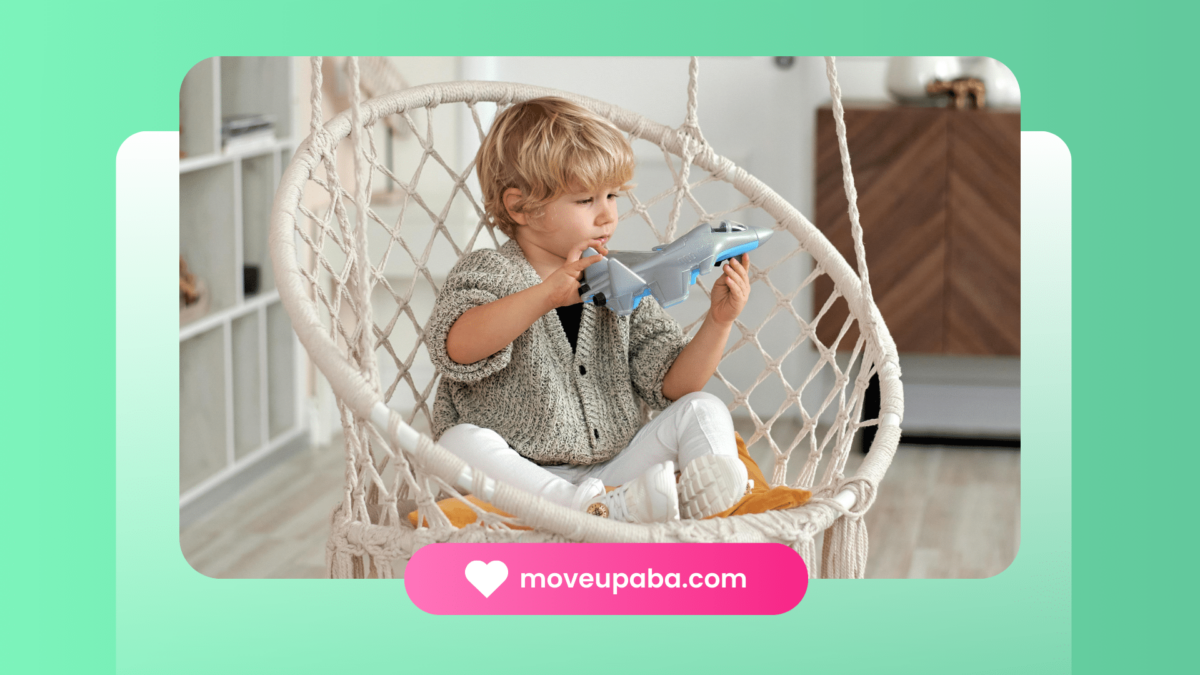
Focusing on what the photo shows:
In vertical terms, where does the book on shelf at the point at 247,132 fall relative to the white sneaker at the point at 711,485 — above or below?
above

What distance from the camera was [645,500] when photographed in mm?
859

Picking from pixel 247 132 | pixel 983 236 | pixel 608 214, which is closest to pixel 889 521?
Answer: pixel 983 236

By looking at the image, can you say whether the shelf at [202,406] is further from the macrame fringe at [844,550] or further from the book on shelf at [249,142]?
the macrame fringe at [844,550]

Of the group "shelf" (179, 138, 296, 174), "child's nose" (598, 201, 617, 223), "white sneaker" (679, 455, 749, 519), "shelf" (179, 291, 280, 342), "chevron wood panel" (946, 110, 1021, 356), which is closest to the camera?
"white sneaker" (679, 455, 749, 519)

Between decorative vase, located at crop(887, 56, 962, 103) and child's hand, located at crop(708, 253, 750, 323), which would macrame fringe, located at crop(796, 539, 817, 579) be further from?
decorative vase, located at crop(887, 56, 962, 103)

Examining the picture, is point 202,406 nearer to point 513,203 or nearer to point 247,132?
point 247,132

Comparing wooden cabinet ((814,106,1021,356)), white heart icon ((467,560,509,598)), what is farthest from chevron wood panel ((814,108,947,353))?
white heart icon ((467,560,509,598))

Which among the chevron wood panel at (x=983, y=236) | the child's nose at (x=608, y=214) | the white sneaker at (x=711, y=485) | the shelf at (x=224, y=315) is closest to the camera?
the white sneaker at (x=711, y=485)

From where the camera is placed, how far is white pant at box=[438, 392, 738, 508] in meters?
0.89

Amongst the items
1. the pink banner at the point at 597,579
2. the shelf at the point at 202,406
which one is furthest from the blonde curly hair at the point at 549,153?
the shelf at the point at 202,406

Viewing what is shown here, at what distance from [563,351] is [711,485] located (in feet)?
0.70

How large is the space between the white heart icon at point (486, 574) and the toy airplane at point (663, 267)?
238mm

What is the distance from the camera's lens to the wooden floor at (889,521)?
62.3 inches

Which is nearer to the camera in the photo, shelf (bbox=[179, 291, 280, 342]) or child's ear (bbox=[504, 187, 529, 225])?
child's ear (bbox=[504, 187, 529, 225])
